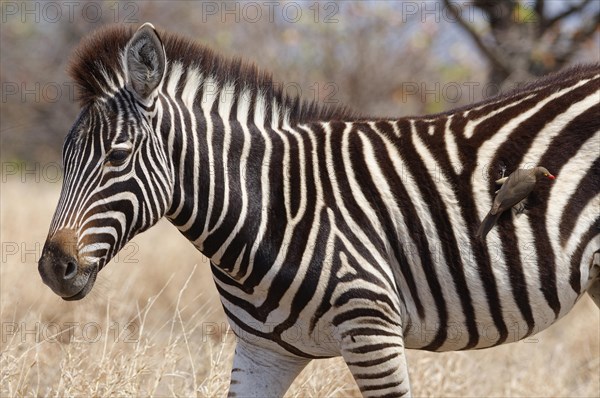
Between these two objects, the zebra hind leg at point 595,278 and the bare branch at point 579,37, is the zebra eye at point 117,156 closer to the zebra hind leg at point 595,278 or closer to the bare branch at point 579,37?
the zebra hind leg at point 595,278

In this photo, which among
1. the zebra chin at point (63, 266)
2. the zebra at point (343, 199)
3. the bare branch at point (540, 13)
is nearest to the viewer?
the zebra chin at point (63, 266)

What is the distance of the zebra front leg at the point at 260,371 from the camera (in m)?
4.09

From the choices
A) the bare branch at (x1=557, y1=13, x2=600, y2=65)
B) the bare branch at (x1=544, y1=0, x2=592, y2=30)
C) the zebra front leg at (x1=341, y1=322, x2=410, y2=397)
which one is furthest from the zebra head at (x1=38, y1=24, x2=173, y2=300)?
the bare branch at (x1=544, y1=0, x2=592, y2=30)

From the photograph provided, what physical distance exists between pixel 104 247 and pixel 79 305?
413cm

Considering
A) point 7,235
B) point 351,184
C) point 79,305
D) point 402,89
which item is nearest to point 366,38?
point 402,89

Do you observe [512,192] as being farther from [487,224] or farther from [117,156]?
[117,156]

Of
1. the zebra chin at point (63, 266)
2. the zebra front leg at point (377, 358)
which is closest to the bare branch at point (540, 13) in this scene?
the zebra front leg at point (377, 358)

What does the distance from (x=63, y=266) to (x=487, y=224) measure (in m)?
1.85

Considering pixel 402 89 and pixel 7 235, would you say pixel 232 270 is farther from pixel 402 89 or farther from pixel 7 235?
pixel 402 89

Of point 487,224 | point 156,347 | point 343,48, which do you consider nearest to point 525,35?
point 343,48

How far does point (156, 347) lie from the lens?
5836 millimetres

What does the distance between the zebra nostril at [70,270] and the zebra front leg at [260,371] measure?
43.4 inches

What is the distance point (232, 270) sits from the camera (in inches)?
149

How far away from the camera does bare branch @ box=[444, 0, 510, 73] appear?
41.4 ft
